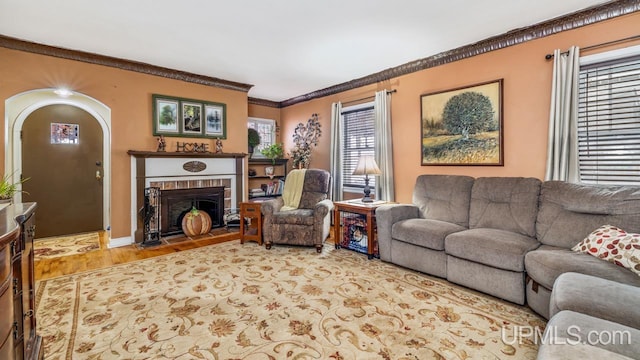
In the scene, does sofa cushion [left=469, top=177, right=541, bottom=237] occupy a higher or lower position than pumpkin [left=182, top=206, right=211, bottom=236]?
higher

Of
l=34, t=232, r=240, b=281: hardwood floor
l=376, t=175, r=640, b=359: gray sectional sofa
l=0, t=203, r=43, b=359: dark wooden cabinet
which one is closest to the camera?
l=0, t=203, r=43, b=359: dark wooden cabinet

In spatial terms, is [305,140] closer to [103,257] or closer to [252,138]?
[252,138]

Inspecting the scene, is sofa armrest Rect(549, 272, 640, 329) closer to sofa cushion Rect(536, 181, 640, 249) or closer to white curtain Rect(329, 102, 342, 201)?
sofa cushion Rect(536, 181, 640, 249)

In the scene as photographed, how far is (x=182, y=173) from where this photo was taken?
15.3 feet

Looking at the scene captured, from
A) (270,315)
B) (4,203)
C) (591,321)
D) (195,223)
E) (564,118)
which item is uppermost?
(564,118)

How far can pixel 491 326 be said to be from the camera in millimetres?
2092

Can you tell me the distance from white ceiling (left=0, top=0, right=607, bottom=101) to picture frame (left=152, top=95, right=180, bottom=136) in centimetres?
54

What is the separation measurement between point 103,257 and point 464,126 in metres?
4.70

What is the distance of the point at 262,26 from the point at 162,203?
3036 mm

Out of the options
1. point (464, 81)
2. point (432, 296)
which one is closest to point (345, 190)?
point (464, 81)

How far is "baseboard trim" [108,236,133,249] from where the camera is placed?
410 cm

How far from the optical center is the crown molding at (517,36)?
8.55 feet

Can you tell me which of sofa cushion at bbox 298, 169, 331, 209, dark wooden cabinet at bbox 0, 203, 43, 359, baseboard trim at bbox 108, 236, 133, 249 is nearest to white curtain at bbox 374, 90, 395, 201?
sofa cushion at bbox 298, 169, 331, 209

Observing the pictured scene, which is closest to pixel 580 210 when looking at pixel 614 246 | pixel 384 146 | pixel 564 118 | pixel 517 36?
pixel 614 246
